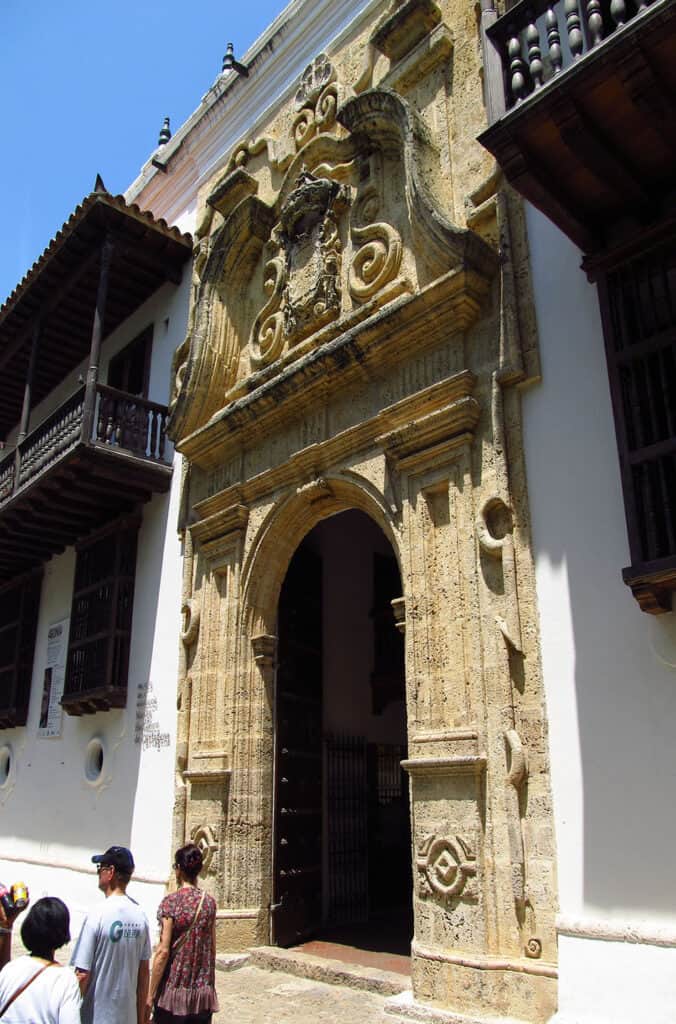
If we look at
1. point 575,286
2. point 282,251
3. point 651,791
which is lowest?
point 651,791

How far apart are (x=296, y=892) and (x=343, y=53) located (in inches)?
324

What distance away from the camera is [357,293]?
25.1 ft

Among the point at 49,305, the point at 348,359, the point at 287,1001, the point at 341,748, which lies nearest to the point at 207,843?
the point at 287,1001

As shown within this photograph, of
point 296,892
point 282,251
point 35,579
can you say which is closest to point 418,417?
point 282,251

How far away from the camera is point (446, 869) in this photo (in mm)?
5586

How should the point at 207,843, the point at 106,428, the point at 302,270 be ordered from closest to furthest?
the point at 207,843
the point at 302,270
the point at 106,428

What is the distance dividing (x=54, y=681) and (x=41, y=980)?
30.0 ft

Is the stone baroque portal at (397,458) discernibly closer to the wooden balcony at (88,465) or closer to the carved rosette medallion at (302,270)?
the carved rosette medallion at (302,270)

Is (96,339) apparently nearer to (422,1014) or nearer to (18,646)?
(18,646)

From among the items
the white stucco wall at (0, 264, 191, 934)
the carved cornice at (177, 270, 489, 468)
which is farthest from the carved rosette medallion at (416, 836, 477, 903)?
the white stucco wall at (0, 264, 191, 934)

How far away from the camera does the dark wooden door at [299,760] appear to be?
7.67 m

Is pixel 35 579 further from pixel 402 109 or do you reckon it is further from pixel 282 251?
pixel 402 109

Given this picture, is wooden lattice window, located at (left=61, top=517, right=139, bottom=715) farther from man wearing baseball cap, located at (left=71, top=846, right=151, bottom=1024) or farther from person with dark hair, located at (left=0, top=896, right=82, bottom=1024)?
person with dark hair, located at (left=0, top=896, right=82, bottom=1024)

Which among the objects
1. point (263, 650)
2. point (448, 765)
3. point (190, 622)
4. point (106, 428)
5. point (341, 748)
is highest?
point (106, 428)
